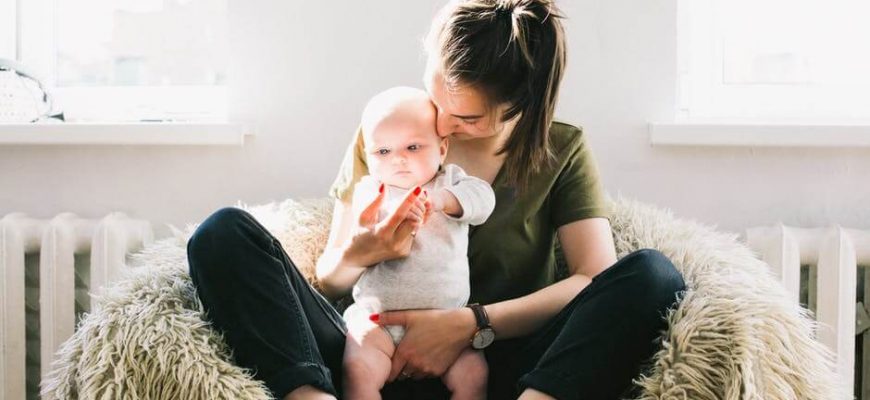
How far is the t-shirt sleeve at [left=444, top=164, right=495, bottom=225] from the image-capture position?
1.24 meters

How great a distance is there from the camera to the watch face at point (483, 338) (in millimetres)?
1243

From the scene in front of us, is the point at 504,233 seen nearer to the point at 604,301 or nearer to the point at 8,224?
the point at 604,301

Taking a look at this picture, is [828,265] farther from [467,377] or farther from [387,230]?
[387,230]

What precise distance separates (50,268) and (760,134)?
148 cm

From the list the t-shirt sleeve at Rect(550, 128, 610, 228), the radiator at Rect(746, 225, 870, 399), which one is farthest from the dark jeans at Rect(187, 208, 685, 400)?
the radiator at Rect(746, 225, 870, 399)

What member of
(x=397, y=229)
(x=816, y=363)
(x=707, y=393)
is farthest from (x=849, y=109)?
(x=397, y=229)

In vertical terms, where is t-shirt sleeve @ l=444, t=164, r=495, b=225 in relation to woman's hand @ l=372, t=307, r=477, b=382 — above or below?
above

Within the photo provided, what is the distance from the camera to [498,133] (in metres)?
1.39

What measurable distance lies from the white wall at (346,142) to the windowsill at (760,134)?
1.8 inches

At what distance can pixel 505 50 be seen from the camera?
1.17 m

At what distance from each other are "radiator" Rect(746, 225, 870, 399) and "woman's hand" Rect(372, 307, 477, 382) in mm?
715

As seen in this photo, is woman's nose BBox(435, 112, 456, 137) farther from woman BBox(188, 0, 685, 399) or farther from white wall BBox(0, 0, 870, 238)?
white wall BBox(0, 0, 870, 238)

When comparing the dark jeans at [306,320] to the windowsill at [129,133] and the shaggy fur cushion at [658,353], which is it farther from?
the windowsill at [129,133]

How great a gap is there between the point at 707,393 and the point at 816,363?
181 mm
